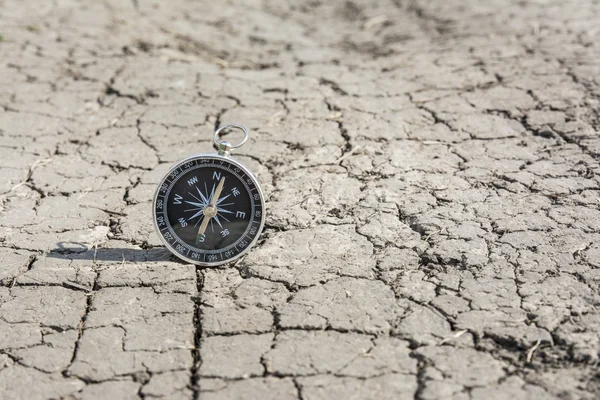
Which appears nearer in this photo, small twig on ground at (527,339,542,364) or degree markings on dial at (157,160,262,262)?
small twig on ground at (527,339,542,364)

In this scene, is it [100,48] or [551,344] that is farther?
[100,48]

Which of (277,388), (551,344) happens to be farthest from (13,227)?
(551,344)

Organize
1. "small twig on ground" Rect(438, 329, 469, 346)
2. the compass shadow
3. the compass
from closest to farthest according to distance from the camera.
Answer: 1. "small twig on ground" Rect(438, 329, 469, 346)
2. the compass
3. the compass shadow

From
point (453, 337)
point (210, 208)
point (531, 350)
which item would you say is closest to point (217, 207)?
point (210, 208)

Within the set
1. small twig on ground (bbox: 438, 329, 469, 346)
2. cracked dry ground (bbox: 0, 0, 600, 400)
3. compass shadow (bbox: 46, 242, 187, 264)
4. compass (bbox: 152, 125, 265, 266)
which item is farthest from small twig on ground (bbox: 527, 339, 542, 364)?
compass shadow (bbox: 46, 242, 187, 264)

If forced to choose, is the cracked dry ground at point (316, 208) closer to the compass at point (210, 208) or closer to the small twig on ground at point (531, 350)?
the small twig on ground at point (531, 350)

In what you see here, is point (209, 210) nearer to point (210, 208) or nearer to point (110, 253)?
point (210, 208)

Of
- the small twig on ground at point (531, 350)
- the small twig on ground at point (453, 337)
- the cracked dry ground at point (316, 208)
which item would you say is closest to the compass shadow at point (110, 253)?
the cracked dry ground at point (316, 208)

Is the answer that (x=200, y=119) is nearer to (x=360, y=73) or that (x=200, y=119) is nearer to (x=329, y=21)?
(x=360, y=73)

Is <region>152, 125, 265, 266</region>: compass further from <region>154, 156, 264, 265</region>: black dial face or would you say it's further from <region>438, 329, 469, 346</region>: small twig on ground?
<region>438, 329, 469, 346</region>: small twig on ground
